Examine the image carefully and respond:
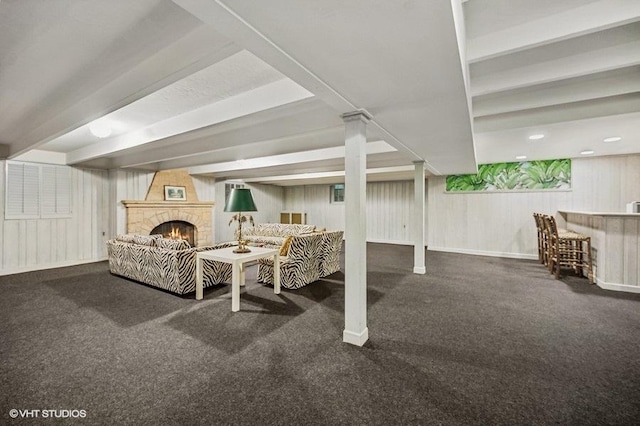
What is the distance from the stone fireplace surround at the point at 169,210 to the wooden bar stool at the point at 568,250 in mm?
8032

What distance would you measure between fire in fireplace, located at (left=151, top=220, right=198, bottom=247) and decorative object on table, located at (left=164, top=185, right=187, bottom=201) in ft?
2.06

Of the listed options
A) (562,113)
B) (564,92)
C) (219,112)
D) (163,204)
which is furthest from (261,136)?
(163,204)

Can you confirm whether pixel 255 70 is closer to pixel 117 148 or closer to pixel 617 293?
pixel 117 148

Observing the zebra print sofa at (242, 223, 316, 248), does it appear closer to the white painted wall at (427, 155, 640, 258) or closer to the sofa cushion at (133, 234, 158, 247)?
the sofa cushion at (133, 234, 158, 247)

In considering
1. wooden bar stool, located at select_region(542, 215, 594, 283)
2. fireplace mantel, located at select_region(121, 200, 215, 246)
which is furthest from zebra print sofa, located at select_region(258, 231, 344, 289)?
fireplace mantel, located at select_region(121, 200, 215, 246)

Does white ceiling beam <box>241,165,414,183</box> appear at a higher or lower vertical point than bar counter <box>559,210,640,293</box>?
higher

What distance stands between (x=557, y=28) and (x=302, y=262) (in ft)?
11.5

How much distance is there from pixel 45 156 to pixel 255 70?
19.1 feet

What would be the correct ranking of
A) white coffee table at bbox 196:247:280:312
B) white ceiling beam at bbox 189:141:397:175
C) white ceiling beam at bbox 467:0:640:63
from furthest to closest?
white ceiling beam at bbox 189:141:397:175 < white coffee table at bbox 196:247:280:312 < white ceiling beam at bbox 467:0:640:63

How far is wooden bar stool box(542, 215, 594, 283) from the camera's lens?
175 inches

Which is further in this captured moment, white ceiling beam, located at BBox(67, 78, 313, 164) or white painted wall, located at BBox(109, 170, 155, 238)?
white painted wall, located at BBox(109, 170, 155, 238)

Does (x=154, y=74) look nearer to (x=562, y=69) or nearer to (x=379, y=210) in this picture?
(x=562, y=69)

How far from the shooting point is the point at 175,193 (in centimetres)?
721

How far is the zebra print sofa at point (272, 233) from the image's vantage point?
605cm
